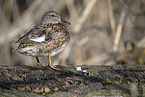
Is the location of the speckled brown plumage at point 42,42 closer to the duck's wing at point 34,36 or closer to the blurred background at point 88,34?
the duck's wing at point 34,36

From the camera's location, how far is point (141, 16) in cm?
604

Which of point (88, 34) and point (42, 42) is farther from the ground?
point (88, 34)

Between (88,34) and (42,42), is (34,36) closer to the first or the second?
(42,42)

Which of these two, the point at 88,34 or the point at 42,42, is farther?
the point at 88,34

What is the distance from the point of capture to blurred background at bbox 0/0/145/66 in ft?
14.1

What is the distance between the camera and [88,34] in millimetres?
5250

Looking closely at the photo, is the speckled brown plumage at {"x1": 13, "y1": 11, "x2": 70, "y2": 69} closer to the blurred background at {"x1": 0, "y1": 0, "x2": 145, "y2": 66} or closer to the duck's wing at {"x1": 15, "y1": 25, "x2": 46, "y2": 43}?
the duck's wing at {"x1": 15, "y1": 25, "x2": 46, "y2": 43}

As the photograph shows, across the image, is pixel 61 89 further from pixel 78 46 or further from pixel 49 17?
pixel 78 46

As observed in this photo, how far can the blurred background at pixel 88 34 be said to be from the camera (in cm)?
429

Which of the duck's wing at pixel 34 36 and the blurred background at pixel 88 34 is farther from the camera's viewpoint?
the blurred background at pixel 88 34

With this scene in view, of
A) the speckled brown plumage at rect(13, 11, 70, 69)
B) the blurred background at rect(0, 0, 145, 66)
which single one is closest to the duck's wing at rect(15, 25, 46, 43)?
the speckled brown plumage at rect(13, 11, 70, 69)

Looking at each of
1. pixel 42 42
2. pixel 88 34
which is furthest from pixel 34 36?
pixel 88 34

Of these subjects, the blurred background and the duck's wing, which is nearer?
the duck's wing

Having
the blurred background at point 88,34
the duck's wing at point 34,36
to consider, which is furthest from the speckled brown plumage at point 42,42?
the blurred background at point 88,34
